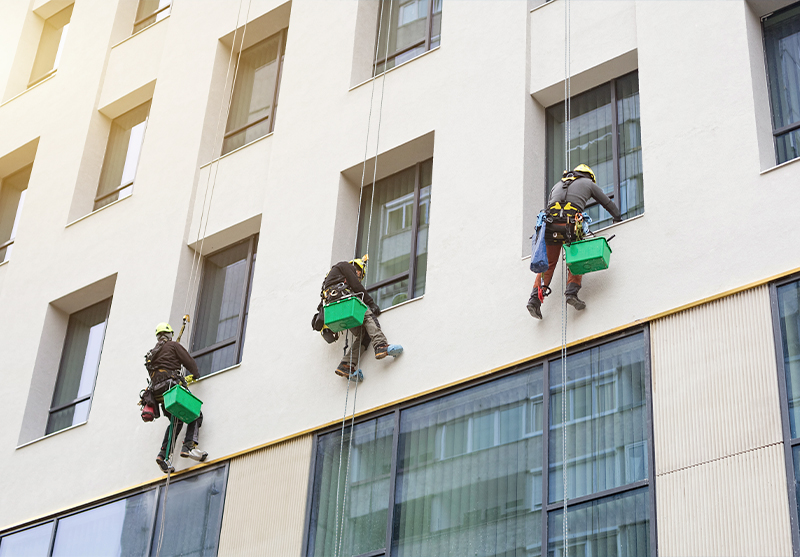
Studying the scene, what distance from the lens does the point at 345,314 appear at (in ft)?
48.0

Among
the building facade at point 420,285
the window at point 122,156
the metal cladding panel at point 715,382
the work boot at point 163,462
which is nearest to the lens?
the metal cladding panel at point 715,382

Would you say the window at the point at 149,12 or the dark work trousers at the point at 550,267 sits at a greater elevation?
the window at the point at 149,12

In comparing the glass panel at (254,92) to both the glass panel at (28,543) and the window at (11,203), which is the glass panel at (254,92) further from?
the glass panel at (28,543)

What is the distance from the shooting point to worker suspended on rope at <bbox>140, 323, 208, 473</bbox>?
15875mm

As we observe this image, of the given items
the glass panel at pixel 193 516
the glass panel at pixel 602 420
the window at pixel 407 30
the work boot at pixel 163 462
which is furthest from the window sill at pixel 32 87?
the glass panel at pixel 602 420

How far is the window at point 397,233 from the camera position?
15945mm

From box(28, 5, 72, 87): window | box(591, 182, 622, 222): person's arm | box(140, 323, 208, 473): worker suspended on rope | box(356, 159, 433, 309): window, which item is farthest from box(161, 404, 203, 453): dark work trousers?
box(28, 5, 72, 87): window

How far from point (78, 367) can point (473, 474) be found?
8732mm

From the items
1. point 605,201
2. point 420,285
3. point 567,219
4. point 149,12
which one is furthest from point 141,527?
point 149,12

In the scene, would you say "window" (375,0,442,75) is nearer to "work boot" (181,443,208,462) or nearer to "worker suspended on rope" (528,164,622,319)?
"worker suspended on rope" (528,164,622,319)

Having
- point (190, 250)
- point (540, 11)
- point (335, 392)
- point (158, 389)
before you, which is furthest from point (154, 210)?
point (540, 11)

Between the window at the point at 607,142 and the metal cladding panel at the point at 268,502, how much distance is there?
189 inches

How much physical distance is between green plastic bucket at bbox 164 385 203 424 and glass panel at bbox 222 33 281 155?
5.24 metres

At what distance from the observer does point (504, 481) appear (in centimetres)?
1298
